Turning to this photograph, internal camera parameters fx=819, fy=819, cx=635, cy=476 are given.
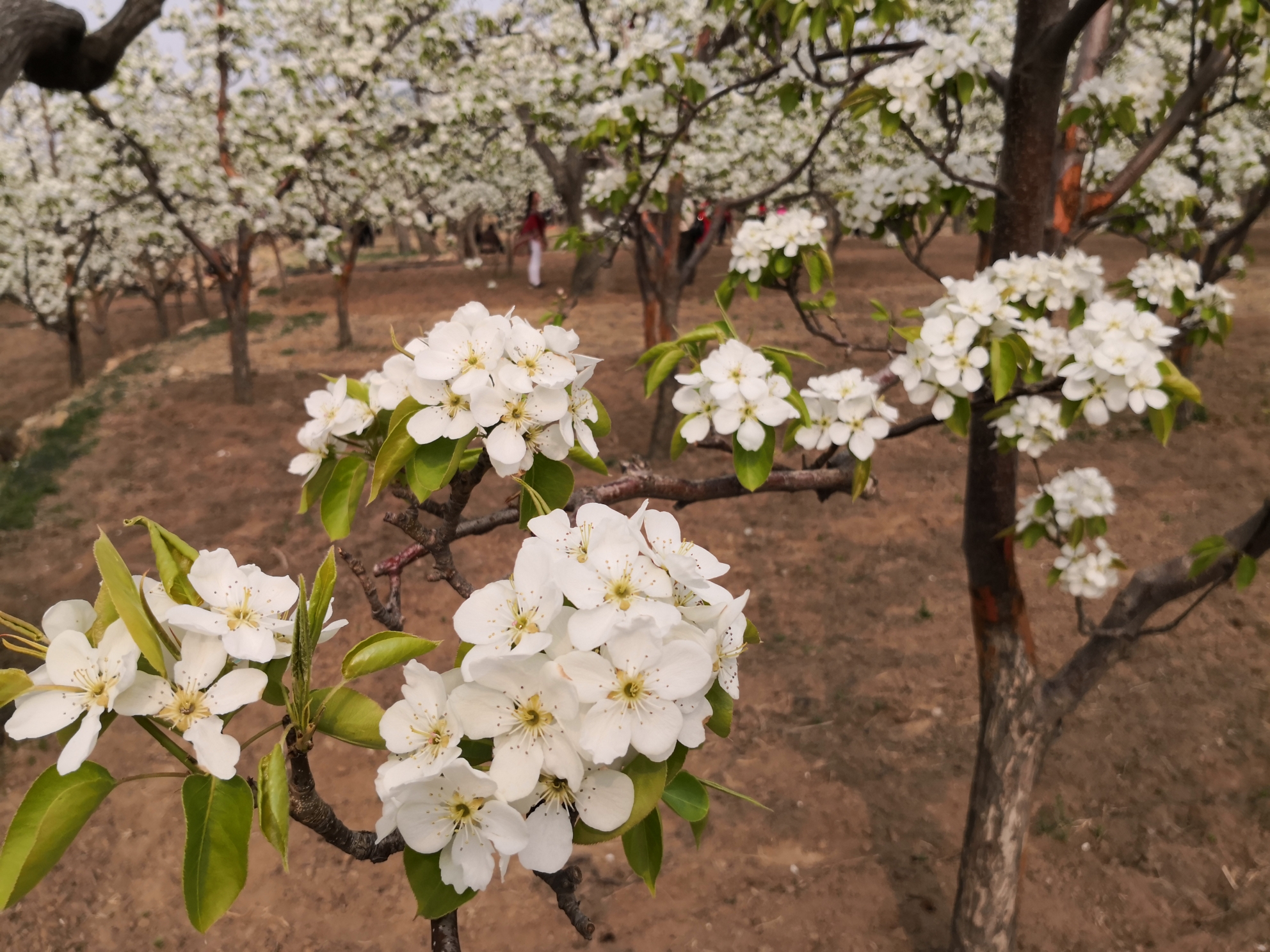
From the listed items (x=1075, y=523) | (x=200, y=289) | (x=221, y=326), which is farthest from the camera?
(x=200, y=289)

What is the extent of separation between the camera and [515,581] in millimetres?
807

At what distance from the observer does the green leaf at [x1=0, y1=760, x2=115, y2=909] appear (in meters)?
0.72

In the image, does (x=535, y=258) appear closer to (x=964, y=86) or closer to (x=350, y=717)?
(x=964, y=86)

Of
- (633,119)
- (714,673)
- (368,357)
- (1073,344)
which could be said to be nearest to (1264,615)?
(1073,344)

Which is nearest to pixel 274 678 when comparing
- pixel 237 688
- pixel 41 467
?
pixel 237 688

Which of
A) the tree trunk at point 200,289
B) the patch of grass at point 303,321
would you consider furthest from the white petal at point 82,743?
the tree trunk at point 200,289

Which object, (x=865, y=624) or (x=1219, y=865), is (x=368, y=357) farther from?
(x=1219, y=865)

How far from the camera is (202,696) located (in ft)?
2.56

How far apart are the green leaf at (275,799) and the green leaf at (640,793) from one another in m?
0.27

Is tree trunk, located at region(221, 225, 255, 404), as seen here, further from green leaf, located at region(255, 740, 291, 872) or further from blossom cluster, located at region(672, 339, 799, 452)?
green leaf, located at region(255, 740, 291, 872)

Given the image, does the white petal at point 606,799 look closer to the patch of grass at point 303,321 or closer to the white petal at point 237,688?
the white petal at point 237,688

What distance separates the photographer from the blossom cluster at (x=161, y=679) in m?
0.75

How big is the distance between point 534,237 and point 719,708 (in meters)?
14.6

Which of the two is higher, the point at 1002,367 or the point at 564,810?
the point at 1002,367
